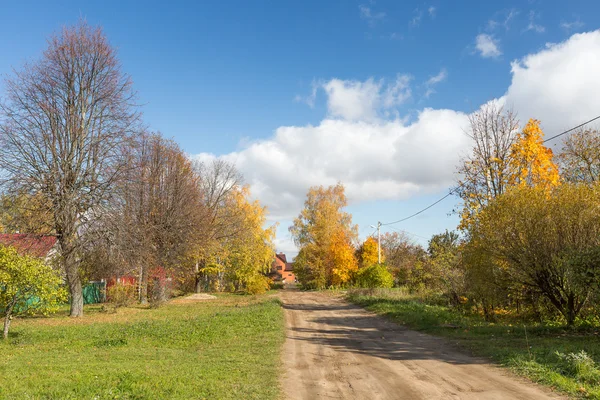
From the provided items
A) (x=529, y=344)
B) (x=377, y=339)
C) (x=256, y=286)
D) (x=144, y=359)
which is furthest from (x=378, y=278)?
(x=144, y=359)

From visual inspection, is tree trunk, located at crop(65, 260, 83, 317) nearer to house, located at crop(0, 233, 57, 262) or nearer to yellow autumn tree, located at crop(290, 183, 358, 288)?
house, located at crop(0, 233, 57, 262)

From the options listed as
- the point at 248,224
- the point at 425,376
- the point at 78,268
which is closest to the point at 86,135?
the point at 78,268

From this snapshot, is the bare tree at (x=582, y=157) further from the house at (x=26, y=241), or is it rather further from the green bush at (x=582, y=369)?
the house at (x=26, y=241)

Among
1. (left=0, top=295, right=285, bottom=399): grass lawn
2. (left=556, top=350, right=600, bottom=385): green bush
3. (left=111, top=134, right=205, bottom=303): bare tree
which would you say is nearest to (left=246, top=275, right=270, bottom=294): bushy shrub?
(left=111, top=134, right=205, bottom=303): bare tree

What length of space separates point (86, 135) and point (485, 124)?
2119cm

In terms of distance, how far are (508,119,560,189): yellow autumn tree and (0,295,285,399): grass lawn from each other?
47.3 ft

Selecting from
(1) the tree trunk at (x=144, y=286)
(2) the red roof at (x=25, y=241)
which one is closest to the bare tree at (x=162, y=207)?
(1) the tree trunk at (x=144, y=286)

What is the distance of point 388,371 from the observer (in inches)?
356

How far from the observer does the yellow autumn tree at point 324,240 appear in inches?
1811

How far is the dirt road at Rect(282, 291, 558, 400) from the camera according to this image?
7.36m

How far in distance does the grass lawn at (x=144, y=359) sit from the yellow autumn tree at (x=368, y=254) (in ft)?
110

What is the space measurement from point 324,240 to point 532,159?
29.2m

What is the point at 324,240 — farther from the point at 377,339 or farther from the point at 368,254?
the point at 377,339

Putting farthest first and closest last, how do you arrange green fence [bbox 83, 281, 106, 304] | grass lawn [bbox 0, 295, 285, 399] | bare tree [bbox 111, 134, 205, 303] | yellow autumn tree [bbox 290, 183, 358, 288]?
yellow autumn tree [bbox 290, 183, 358, 288] → green fence [bbox 83, 281, 106, 304] → bare tree [bbox 111, 134, 205, 303] → grass lawn [bbox 0, 295, 285, 399]
